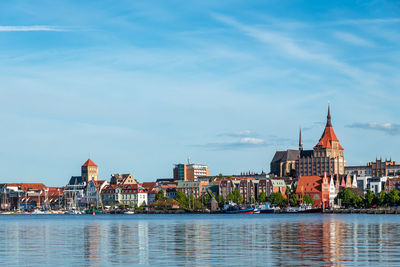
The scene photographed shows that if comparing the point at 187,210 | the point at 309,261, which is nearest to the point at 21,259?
the point at 309,261

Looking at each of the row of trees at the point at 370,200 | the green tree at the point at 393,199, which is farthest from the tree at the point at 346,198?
the green tree at the point at 393,199

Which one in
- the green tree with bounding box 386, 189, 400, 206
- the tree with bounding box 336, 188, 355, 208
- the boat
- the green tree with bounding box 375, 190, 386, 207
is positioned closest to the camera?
the boat

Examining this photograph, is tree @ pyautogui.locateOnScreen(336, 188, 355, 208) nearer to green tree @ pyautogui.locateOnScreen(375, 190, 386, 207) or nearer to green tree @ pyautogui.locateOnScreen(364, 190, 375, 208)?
green tree @ pyautogui.locateOnScreen(364, 190, 375, 208)

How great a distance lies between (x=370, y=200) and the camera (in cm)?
18662

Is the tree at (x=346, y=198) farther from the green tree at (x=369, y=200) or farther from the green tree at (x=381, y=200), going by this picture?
the green tree at (x=381, y=200)

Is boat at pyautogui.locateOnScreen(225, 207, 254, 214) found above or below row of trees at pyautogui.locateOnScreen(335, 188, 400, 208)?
below

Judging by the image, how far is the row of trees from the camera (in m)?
184

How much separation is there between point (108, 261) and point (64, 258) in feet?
10.1

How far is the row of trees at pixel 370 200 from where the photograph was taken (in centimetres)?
18419

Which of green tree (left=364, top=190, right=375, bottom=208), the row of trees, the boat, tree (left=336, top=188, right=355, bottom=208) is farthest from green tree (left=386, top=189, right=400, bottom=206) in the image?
the boat

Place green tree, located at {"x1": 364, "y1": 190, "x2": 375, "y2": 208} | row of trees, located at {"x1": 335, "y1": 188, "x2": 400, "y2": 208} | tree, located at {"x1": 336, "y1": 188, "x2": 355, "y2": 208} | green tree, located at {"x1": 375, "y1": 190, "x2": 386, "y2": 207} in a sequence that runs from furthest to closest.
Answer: tree, located at {"x1": 336, "y1": 188, "x2": 355, "y2": 208}
green tree, located at {"x1": 364, "y1": 190, "x2": 375, "y2": 208}
green tree, located at {"x1": 375, "y1": 190, "x2": 386, "y2": 207}
row of trees, located at {"x1": 335, "y1": 188, "x2": 400, "y2": 208}

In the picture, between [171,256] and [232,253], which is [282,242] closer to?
[232,253]

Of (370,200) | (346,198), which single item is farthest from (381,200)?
(346,198)

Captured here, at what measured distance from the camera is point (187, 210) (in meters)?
196
